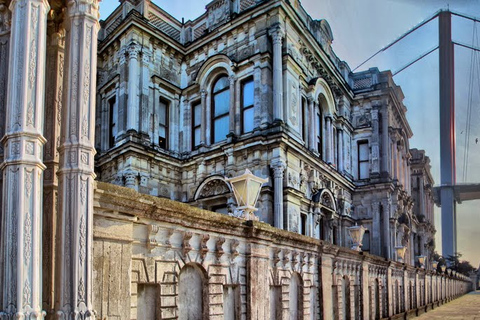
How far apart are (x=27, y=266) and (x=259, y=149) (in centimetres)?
1537

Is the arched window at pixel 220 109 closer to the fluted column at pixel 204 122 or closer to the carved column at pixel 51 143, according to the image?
the fluted column at pixel 204 122

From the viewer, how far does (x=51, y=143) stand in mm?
6910

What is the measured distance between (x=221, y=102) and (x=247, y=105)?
1742 millimetres

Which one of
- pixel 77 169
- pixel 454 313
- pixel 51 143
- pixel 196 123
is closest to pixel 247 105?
pixel 196 123

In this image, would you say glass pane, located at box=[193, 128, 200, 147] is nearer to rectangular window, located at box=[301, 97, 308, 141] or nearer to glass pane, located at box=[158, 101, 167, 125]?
glass pane, located at box=[158, 101, 167, 125]

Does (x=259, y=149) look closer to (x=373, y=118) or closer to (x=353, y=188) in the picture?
(x=353, y=188)

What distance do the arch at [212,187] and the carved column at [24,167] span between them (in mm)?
15481

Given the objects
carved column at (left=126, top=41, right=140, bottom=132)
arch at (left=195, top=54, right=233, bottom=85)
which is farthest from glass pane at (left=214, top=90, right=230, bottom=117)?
carved column at (left=126, top=41, right=140, bottom=132)

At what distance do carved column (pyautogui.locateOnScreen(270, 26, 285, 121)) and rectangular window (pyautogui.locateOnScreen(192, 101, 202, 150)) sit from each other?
174 inches

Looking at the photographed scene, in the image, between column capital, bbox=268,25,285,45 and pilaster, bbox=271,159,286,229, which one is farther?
column capital, bbox=268,25,285,45

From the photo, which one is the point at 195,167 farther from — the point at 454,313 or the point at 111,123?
the point at 454,313

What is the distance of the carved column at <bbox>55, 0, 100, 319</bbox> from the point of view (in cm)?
600

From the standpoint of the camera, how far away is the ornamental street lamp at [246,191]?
1052 centimetres

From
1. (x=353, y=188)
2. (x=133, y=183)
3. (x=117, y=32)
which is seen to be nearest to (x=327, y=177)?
(x=353, y=188)
